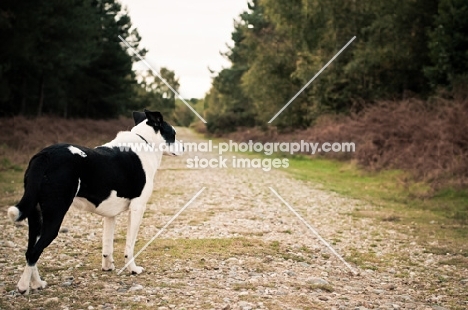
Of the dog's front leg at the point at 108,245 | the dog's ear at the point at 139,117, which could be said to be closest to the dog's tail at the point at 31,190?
the dog's front leg at the point at 108,245

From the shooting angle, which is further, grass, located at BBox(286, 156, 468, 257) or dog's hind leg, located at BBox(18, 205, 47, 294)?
grass, located at BBox(286, 156, 468, 257)

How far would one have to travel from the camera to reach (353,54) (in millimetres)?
30719

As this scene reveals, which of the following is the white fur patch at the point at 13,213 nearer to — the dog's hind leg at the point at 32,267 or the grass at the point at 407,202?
the dog's hind leg at the point at 32,267

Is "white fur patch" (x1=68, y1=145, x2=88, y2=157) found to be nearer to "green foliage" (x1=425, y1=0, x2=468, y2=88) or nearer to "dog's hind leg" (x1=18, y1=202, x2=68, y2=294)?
"dog's hind leg" (x1=18, y1=202, x2=68, y2=294)

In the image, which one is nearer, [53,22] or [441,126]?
[441,126]

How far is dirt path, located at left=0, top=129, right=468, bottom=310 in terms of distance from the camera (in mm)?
5328

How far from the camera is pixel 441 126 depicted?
1652cm

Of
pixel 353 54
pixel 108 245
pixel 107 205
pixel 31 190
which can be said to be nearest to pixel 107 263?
pixel 108 245

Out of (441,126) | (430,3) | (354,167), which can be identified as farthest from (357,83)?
(441,126)

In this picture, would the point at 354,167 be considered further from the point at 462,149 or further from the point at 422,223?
the point at 422,223

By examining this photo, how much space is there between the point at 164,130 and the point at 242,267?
2445 millimetres

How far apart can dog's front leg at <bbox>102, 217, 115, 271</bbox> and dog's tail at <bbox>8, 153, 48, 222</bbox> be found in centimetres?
135

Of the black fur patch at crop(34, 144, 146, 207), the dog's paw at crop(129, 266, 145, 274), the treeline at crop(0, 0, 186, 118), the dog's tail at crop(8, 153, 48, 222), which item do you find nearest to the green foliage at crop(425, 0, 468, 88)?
the black fur patch at crop(34, 144, 146, 207)

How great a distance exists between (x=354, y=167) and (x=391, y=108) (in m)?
4.51
